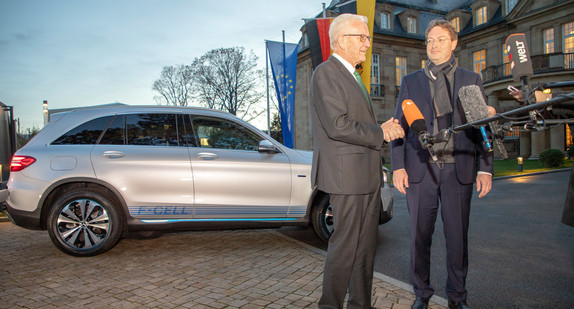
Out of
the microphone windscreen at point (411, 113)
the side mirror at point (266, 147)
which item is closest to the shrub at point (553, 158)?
the side mirror at point (266, 147)

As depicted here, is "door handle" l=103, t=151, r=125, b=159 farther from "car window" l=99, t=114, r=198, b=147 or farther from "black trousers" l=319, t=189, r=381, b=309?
"black trousers" l=319, t=189, r=381, b=309

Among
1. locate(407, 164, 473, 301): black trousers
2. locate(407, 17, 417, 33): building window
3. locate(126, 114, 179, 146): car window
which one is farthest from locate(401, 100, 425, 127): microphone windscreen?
locate(407, 17, 417, 33): building window

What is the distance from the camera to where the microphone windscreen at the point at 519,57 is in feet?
5.65

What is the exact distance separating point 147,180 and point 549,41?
29977 mm

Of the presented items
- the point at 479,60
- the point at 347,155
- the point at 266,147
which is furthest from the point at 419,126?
the point at 479,60

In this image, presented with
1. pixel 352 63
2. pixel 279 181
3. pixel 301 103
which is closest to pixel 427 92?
pixel 352 63

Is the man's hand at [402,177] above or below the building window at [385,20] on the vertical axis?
below

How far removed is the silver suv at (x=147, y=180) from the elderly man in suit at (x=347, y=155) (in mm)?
2751

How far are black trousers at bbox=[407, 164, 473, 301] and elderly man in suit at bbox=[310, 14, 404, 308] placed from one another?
53cm

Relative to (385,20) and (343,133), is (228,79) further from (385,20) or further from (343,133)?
(343,133)

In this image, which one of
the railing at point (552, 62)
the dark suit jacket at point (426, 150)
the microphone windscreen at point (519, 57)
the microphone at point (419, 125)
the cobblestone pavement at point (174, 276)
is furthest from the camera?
the railing at point (552, 62)

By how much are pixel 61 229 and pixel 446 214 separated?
4513 millimetres

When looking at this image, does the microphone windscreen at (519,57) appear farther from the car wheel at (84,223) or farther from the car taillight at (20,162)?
the car taillight at (20,162)

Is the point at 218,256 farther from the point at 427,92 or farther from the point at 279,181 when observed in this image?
the point at 427,92
